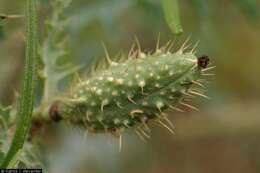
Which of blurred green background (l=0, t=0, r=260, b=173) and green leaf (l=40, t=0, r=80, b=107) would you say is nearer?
green leaf (l=40, t=0, r=80, b=107)

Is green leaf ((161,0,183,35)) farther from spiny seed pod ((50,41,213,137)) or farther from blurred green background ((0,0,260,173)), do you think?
blurred green background ((0,0,260,173))

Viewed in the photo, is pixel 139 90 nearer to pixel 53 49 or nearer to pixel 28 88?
pixel 28 88

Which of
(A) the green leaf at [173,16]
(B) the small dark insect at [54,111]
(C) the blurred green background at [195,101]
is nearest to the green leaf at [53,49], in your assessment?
(B) the small dark insect at [54,111]

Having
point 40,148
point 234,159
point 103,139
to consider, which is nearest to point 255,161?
point 234,159

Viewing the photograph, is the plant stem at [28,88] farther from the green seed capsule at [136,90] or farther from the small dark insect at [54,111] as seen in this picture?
the small dark insect at [54,111]

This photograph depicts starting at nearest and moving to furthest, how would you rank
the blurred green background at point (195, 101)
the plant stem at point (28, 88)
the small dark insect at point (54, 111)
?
the plant stem at point (28, 88) < the small dark insect at point (54, 111) < the blurred green background at point (195, 101)

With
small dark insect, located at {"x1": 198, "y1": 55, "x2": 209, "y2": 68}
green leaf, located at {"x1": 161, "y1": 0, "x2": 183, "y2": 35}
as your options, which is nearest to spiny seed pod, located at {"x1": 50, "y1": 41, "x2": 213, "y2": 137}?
small dark insect, located at {"x1": 198, "y1": 55, "x2": 209, "y2": 68}
